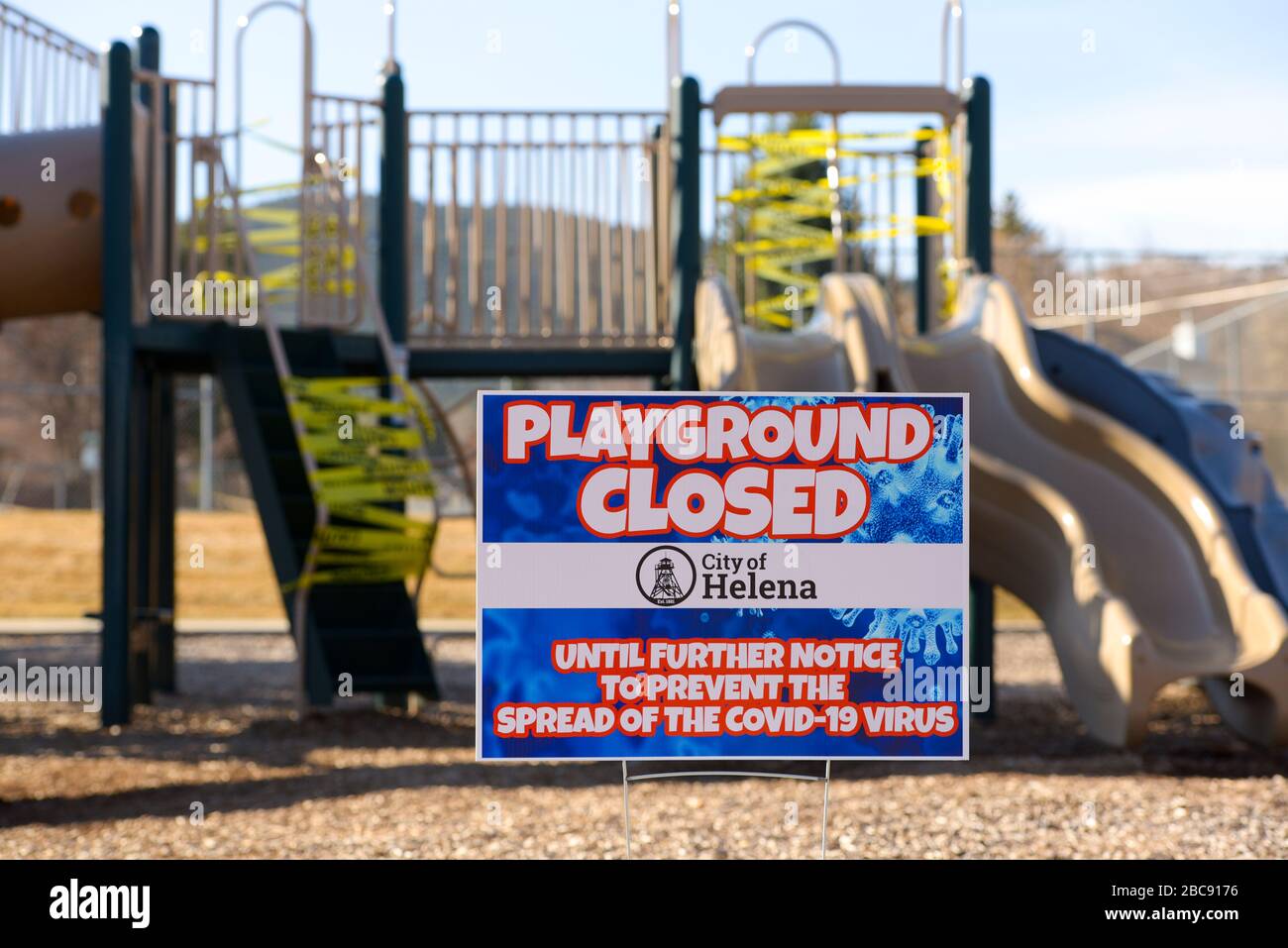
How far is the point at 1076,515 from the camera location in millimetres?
7793

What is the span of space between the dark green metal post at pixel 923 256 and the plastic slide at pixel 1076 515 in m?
1.64

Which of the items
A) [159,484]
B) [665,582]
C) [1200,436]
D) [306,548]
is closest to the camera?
[665,582]

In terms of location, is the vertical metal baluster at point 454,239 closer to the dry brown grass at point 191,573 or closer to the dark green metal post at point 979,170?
the dark green metal post at point 979,170

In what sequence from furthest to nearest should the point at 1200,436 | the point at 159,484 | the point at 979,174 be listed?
the point at 159,484 → the point at 979,174 → the point at 1200,436

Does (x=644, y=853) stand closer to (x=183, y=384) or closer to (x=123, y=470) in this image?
(x=123, y=470)

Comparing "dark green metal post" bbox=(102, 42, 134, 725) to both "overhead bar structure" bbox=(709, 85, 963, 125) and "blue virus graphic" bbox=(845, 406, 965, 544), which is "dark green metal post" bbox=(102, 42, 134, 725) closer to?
"overhead bar structure" bbox=(709, 85, 963, 125)

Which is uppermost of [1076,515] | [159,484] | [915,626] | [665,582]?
[159,484]

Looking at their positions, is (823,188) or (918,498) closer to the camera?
(918,498)

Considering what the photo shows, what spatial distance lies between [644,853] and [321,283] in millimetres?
6036

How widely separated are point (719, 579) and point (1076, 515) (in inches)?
157

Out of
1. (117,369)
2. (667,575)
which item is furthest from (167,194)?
(667,575)

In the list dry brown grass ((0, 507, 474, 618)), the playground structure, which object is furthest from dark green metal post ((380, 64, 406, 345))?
dry brown grass ((0, 507, 474, 618))

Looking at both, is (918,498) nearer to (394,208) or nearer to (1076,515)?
(1076,515)

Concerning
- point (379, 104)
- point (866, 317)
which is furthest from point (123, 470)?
point (866, 317)
